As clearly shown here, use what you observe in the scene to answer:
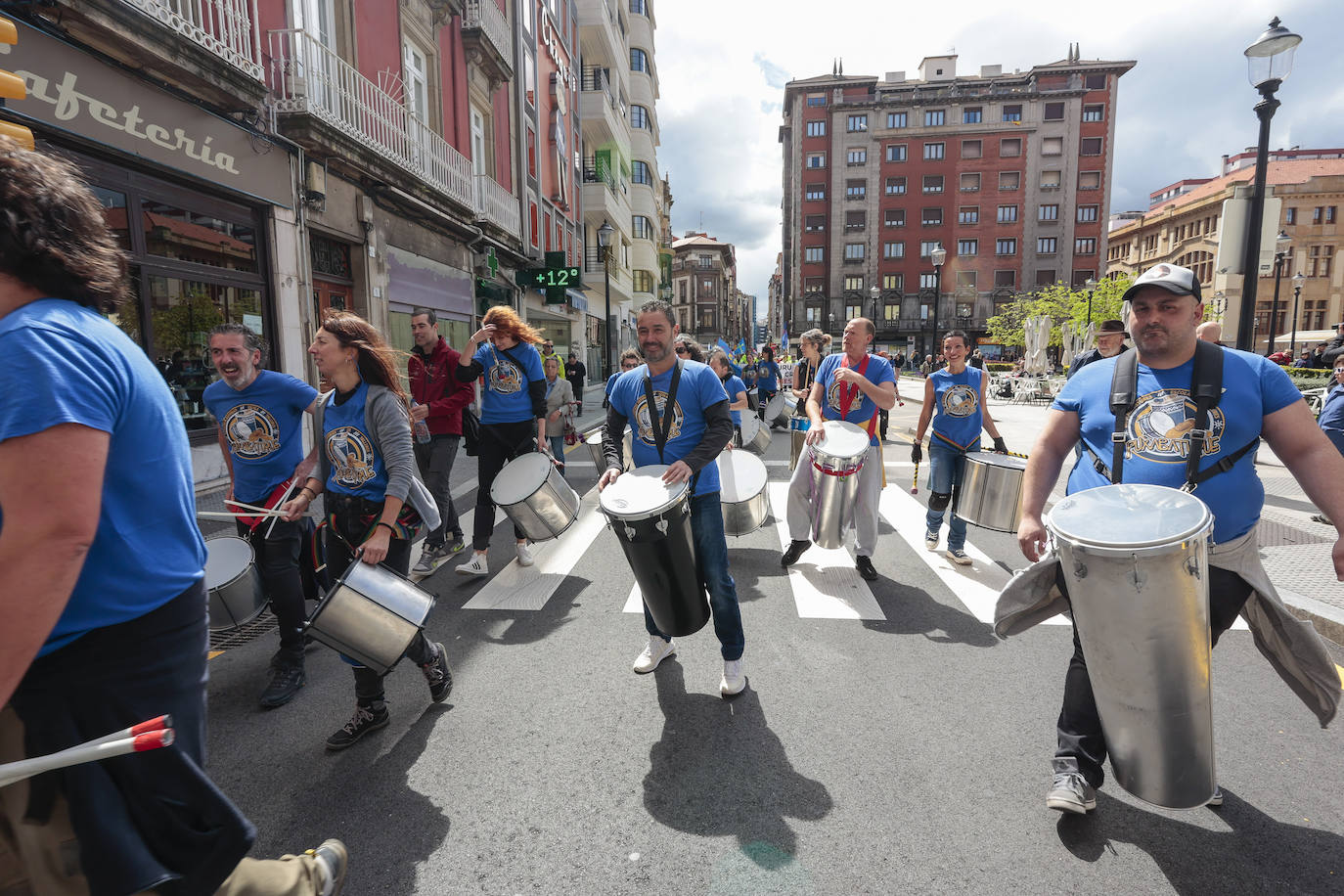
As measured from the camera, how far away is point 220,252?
29.6 feet

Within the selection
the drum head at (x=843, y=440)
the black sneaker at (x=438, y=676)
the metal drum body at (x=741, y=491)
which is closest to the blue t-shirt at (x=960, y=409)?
the drum head at (x=843, y=440)

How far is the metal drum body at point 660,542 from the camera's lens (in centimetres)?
299

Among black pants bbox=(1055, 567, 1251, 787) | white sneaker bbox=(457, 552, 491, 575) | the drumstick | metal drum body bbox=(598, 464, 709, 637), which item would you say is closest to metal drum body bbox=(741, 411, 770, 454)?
white sneaker bbox=(457, 552, 491, 575)

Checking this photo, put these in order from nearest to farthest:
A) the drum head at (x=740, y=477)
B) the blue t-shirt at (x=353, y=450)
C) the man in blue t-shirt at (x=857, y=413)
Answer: the blue t-shirt at (x=353, y=450)
the man in blue t-shirt at (x=857, y=413)
the drum head at (x=740, y=477)

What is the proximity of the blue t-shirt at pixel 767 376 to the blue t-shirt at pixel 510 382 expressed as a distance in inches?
426

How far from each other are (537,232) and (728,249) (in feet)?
348

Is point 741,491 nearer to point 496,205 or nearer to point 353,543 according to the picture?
point 353,543

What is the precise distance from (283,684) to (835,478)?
368cm

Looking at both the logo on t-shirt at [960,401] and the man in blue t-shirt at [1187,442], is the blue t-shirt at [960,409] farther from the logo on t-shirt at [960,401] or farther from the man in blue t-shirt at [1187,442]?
the man in blue t-shirt at [1187,442]

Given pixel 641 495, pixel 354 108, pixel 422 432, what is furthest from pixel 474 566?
pixel 354 108

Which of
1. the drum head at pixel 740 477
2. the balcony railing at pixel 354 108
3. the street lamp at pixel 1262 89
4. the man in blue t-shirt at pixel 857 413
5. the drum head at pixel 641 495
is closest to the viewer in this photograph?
the drum head at pixel 641 495

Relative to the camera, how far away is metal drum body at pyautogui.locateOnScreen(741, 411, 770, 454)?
8556mm

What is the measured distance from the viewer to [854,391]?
17.5 ft

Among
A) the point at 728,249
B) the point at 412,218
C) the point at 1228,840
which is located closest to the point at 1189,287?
the point at 1228,840
